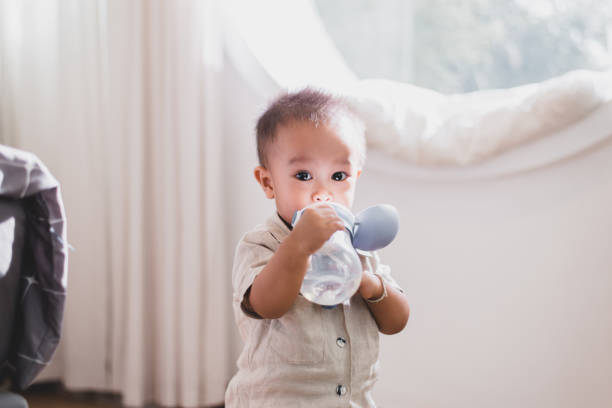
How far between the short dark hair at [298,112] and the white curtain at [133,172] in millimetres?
596

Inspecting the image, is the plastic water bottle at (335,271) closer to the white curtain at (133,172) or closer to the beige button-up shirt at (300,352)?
the beige button-up shirt at (300,352)

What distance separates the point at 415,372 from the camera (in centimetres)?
143

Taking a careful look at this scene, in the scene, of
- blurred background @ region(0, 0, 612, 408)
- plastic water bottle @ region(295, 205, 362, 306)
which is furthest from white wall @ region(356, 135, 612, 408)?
plastic water bottle @ region(295, 205, 362, 306)

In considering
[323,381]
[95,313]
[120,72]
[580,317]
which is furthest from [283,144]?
[95,313]

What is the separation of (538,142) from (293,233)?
647 mm

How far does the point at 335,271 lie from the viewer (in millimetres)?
852

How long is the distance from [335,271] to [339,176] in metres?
0.19

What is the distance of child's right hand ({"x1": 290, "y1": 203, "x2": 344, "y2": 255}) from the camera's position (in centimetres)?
82

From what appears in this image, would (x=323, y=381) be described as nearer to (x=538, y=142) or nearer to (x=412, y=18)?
(x=538, y=142)

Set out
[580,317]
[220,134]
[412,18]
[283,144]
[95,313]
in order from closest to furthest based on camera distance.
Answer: [283,144] → [580,317] → [220,134] → [95,313] → [412,18]

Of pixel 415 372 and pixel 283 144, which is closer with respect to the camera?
pixel 283 144

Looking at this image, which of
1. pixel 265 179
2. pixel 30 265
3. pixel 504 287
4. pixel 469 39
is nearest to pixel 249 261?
pixel 265 179

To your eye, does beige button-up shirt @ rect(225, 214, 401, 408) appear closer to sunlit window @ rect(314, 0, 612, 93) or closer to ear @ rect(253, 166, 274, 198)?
ear @ rect(253, 166, 274, 198)

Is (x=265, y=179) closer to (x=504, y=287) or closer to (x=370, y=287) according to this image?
(x=370, y=287)
